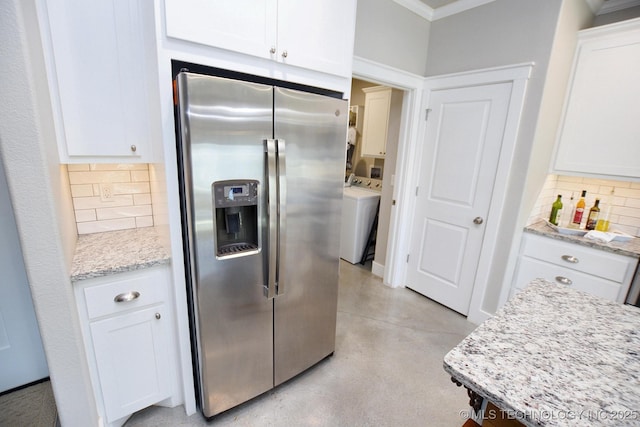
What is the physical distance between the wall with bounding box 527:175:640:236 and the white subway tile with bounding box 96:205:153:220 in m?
2.83

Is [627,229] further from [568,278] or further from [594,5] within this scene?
[594,5]

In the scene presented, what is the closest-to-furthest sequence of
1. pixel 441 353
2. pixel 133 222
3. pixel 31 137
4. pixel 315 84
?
pixel 31 137 < pixel 315 84 < pixel 133 222 < pixel 441 353

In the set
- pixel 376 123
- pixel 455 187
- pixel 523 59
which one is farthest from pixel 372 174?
pixel 523 59

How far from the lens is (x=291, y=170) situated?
4.70 ft

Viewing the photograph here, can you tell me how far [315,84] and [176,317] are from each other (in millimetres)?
1428

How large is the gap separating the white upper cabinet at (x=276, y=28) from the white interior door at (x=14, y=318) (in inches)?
49.3

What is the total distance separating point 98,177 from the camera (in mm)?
1592

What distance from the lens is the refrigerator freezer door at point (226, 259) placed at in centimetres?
115

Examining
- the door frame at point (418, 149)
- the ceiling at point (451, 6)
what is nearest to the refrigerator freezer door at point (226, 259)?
the door frame at point (418, 149)

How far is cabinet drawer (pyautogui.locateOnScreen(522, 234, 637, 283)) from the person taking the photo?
73.9 inches

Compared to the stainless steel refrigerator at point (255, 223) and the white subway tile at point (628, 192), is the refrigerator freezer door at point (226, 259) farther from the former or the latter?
the white subway tile at point (628, 192)

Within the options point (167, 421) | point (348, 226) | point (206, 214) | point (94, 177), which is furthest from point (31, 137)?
point (348, 226)

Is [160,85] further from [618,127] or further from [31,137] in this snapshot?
[618,127]

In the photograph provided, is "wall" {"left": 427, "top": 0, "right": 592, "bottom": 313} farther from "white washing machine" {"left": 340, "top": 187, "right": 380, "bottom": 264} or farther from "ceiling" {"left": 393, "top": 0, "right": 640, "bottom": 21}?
"white washing machine" {"left": 340, "top": 187, "right": 380, "bottom": 264}
